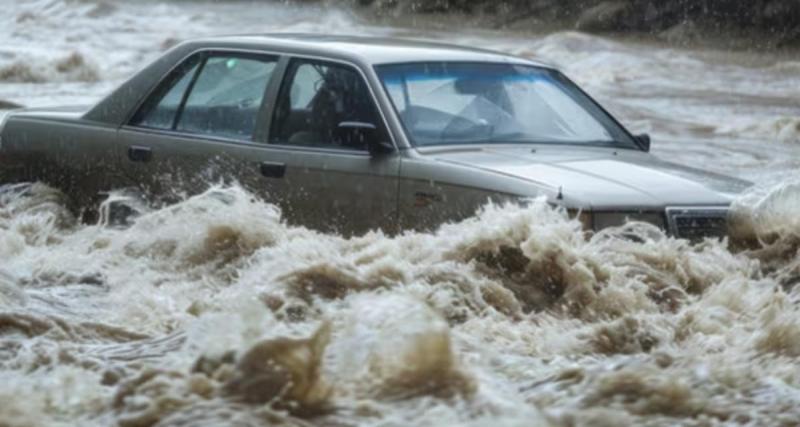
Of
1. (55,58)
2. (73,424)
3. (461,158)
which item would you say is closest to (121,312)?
(461,158)

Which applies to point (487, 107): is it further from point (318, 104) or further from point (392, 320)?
point (392, 320)

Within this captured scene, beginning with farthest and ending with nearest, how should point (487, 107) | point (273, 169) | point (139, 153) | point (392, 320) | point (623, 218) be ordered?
point (139, 153) < point (487, 107) < point (273, 169) < point (623, 218) < point (392, 320)

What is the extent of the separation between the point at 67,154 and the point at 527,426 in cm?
480

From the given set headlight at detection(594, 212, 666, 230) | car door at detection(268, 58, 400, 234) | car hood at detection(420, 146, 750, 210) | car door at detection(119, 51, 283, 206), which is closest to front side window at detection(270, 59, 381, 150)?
car door at detection(268, 58, 400, 234)

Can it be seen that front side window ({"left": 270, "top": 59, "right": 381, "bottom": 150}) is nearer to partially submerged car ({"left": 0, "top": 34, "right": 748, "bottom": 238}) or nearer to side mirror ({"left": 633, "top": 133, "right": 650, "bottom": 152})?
partially submerged car ({"left": 0, "top": 34, "right": 748, "bottom": 238})

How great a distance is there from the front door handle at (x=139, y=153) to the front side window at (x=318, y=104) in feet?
2.54

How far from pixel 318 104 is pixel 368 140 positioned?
54 centimetres

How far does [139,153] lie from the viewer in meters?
8.50

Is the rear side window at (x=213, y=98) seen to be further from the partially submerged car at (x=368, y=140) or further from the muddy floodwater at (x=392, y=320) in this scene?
the muddy floodwater at (x=392, y=320)

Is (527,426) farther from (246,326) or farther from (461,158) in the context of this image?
(461,158)

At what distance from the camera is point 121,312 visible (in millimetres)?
6824

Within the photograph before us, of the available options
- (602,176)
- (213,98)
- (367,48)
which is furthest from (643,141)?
(213,98)

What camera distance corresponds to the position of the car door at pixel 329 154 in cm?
746

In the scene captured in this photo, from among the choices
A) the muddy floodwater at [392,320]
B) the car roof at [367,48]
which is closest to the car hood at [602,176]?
the muddy floodwater at [392,320]
